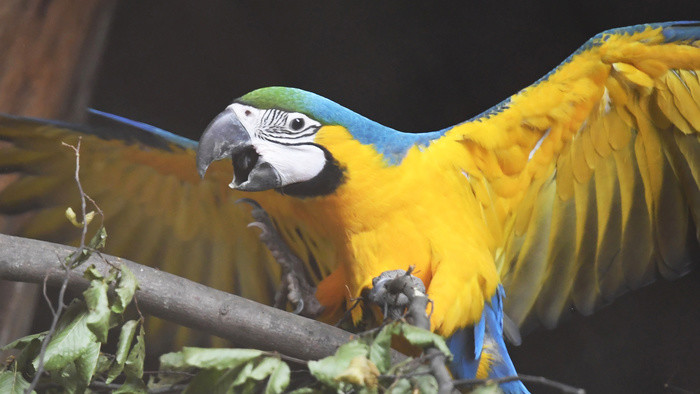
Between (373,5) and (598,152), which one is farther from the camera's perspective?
(373,5)

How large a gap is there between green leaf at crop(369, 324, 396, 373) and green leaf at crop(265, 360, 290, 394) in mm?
103

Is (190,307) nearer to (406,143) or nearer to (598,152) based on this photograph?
(406,143)

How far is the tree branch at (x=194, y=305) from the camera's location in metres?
0.92

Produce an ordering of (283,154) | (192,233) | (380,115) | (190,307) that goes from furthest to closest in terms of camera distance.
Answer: (380,115)
(192,233)
(283,154)
(190,307)

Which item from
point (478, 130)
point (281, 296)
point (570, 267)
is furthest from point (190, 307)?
point (570, 267)

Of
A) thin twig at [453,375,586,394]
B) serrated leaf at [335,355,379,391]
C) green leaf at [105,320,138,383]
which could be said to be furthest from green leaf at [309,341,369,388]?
green leaf at [105,320,138,383]

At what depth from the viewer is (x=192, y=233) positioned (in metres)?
1.66

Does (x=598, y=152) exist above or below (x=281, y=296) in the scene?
above

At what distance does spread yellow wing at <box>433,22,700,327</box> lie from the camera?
133 centimetres

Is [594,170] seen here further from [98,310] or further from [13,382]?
[13,382]

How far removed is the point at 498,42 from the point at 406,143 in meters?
0.59

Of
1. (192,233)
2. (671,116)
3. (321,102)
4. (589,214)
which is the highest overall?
(671,116)

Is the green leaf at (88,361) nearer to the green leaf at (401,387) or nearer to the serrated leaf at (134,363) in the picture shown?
the serrated leaf at (134,363)

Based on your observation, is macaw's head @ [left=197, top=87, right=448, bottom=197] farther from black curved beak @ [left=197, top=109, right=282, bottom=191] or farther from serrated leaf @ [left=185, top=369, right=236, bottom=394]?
serrated leaf @ [left=185, top=369, right=236, bottom=394]
